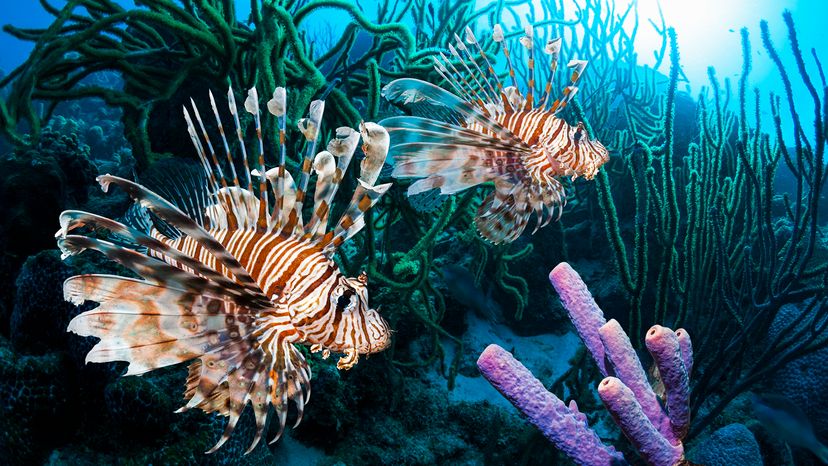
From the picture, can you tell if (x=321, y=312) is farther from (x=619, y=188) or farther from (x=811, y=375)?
(x=619, y=188)

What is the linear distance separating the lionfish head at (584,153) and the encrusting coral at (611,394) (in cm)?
113

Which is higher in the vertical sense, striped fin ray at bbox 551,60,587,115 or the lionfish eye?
striped fin ray at bbox 551,60,587,115

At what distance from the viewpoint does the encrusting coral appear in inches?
59.3

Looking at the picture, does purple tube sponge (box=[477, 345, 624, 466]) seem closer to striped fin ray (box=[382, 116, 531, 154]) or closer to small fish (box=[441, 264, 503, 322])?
striped fin ray (box=[382, 116, 531, 154])

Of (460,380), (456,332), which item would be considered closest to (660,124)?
(456,332)

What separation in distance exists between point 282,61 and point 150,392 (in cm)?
212

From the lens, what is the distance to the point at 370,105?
3014 mm

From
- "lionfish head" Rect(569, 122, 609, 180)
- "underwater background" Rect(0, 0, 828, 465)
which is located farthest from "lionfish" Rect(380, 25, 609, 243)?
"underwater background" Rect(0, 0, 828, 465)

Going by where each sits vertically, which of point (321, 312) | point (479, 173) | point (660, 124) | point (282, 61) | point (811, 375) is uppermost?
point (660, 124)

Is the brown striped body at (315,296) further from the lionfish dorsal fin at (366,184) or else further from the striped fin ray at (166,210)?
the striped fin ray at (166,210)

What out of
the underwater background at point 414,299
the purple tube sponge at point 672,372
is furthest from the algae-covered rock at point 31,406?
the purple tube sponge at point 672,372

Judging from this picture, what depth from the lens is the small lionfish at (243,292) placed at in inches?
48.1

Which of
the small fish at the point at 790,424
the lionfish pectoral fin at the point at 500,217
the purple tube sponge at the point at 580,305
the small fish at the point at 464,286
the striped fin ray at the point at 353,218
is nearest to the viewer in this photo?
the striped fin ray at the point at 353,218

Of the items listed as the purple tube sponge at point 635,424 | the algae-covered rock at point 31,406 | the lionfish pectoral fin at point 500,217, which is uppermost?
the lionfish pectoral fin at point 500,217
